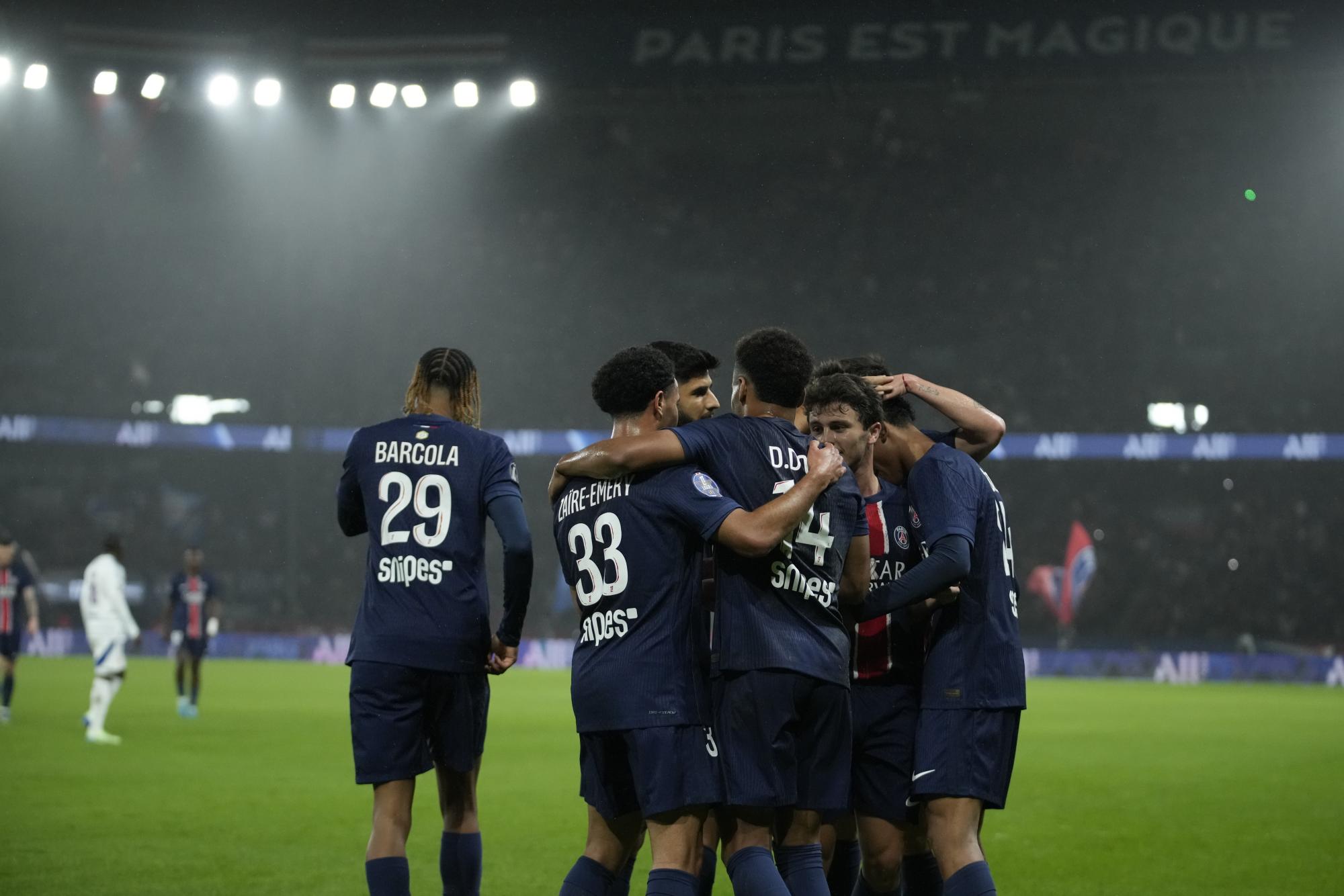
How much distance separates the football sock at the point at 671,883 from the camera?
3871mm

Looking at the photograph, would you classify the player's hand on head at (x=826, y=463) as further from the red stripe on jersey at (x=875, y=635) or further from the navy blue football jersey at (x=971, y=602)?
the red stripe on jersey at (x=875, y=635)

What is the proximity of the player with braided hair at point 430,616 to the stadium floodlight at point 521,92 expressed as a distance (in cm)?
2383

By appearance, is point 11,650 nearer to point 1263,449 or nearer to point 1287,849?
point 1287,849

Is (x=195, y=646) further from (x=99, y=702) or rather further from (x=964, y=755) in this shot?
(x=964, y=755)

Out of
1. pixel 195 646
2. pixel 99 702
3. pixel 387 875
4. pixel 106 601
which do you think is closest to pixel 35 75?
pixel 195 646

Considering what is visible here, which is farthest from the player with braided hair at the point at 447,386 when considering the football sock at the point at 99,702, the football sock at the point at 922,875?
the football sock at the point at 99,702

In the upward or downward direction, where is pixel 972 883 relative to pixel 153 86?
downward

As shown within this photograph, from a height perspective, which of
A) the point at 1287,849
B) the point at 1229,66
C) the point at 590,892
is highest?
A: the point at 1229,66

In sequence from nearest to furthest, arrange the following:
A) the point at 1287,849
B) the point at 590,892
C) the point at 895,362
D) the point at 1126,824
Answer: the point at 590,892, the point at 1287,849, the point at 1126,824, the point at 895,362

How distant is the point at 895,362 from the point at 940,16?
10180 millimetres

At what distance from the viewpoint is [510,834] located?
27.7 feet

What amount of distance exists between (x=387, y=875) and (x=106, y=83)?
27.4 meters

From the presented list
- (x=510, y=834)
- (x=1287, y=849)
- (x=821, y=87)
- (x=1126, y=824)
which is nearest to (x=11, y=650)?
(x=510, y=834)

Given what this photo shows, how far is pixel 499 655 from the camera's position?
5.01 meters
